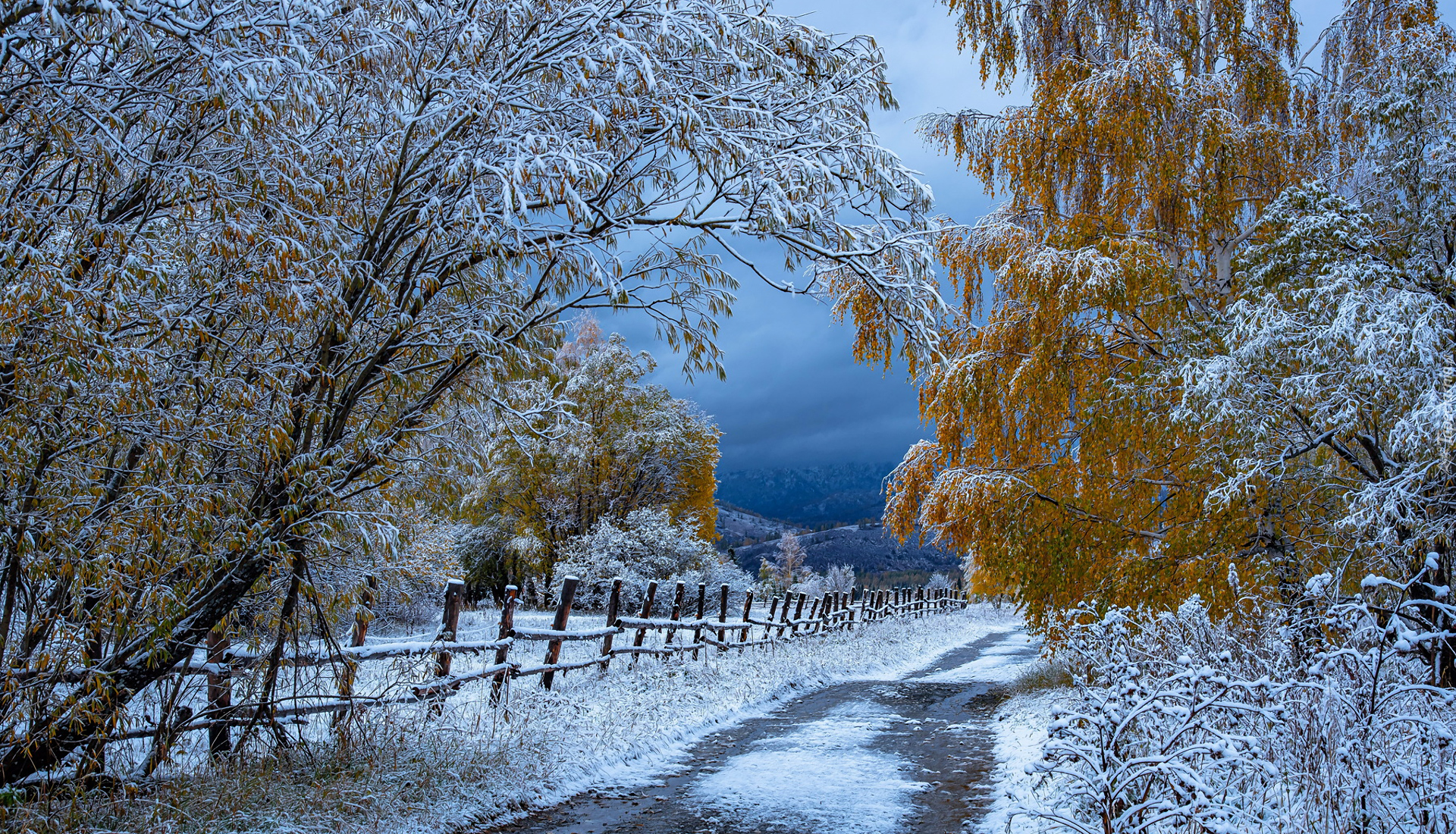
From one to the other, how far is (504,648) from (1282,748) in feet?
22.2

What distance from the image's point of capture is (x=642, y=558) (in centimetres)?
2488

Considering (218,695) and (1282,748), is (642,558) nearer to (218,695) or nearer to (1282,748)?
(218,695)

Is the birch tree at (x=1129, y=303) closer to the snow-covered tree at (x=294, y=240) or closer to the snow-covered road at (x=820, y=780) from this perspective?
the snow-covered road at (x=820, y=780)

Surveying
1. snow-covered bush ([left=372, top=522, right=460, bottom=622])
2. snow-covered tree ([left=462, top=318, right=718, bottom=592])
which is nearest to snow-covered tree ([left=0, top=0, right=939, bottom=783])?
snow-covered bush ([left=372, top=522, right=460, bottom=622])

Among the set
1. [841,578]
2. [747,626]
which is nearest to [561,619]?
[747,626]

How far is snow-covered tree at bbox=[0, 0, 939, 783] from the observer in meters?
4.04

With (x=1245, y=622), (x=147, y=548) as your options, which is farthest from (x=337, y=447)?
(x=1245, y=622)

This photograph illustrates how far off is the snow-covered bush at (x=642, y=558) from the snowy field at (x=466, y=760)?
12301mm

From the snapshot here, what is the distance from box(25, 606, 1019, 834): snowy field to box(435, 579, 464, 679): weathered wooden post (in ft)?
1.32

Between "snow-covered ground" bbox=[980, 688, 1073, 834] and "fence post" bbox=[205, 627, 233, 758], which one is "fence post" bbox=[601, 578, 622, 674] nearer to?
"snow-covered ground" bbox=[980, 688, 1073, 834]

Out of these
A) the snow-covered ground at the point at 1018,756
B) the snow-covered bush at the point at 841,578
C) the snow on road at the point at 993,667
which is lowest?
the snow-covered bush at the point at 841,578

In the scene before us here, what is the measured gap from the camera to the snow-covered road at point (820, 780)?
5699mm

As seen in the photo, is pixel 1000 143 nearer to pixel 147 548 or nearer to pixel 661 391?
pixel 147 548

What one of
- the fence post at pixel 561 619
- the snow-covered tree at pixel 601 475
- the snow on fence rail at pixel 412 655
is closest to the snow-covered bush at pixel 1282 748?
the snow on fence rail at pixel 412 655
